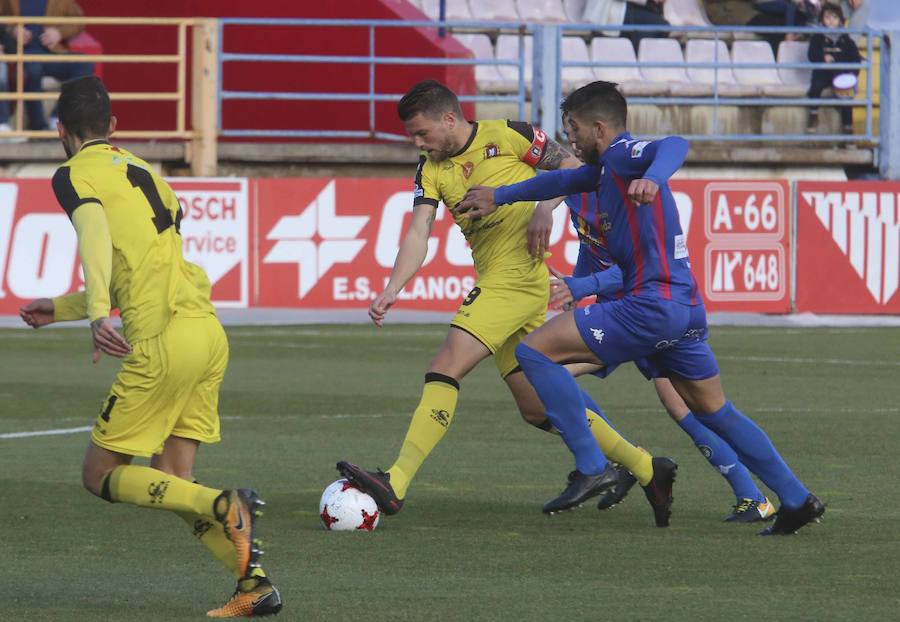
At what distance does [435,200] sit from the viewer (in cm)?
812

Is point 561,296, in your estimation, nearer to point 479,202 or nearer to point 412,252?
point 479,202

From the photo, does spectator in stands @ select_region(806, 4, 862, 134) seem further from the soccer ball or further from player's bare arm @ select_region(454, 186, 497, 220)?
the soccer ball

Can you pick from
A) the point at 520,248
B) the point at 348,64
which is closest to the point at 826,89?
the point at 348,64

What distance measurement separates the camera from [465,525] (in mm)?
7520

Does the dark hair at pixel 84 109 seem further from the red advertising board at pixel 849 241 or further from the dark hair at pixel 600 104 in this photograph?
the red advertising board at pixel 849 241

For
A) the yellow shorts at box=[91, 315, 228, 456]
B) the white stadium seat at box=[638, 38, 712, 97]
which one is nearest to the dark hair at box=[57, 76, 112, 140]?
the yellow shorts at box=[91, 315, 228, 456]

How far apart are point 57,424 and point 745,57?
1513cm

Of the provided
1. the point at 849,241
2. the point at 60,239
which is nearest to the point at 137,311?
the point at 60,239

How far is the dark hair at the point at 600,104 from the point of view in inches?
282

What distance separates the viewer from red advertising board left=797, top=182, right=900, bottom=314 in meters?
19.3

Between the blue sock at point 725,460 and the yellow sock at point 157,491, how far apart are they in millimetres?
2681

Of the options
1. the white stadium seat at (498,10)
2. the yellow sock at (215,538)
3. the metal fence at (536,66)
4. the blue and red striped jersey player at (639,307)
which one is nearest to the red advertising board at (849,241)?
the metal fence at (536,66)

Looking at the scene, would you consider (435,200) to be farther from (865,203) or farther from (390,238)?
(865,203)

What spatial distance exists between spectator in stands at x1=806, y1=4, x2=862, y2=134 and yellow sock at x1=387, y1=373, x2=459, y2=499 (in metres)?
15.5
